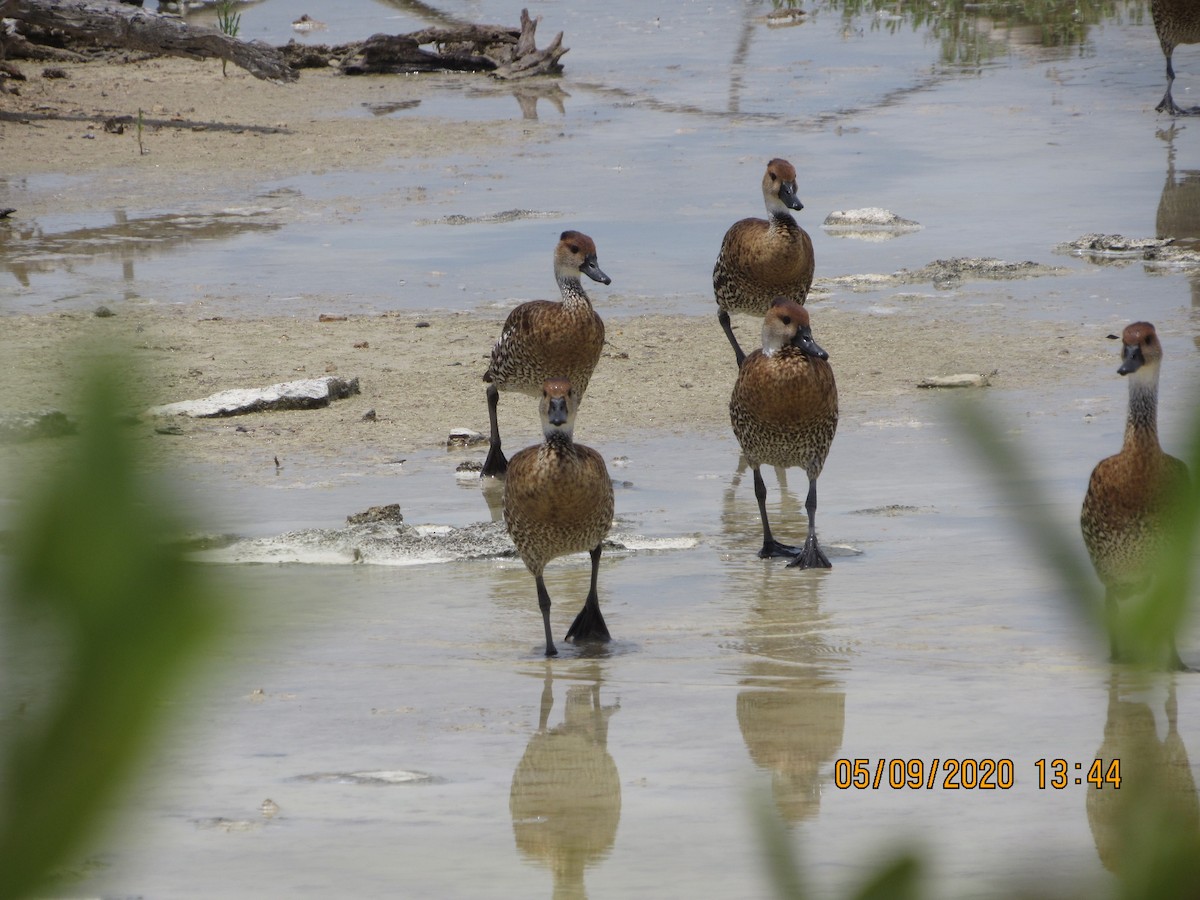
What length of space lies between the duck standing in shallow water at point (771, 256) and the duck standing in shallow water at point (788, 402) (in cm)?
263

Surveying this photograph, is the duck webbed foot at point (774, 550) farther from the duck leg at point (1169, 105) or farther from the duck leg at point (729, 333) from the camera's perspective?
the duck leg at point (1169, 105)

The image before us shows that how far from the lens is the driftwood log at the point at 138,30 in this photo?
18.1 metres

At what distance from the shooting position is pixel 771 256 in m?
9.99

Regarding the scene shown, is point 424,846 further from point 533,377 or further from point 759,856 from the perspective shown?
point 533,377

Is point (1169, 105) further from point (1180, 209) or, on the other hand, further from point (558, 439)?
point (558, 439)

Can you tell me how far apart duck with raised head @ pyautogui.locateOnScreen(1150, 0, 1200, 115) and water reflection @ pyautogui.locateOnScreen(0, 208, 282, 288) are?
9.72 meters

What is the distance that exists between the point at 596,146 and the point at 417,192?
288 cm

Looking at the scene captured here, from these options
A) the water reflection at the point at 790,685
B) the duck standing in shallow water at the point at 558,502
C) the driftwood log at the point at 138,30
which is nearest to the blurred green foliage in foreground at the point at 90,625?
the water reflection at the point at 790,685

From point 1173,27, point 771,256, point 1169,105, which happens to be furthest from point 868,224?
point 1173,27

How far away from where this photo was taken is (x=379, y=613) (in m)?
6.32

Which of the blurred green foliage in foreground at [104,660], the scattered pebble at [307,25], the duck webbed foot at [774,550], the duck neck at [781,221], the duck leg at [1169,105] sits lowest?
the duck webbed foot at [774,550]

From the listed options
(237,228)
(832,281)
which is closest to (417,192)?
(237,228)

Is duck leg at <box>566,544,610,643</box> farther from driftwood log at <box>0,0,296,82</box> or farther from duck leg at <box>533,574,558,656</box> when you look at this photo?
driftwood log at <box>0,0,296,82</box>

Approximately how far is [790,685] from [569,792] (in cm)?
108
